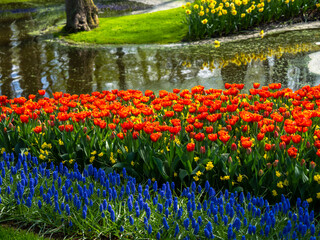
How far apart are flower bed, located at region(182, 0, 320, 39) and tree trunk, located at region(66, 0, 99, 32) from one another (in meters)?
3.26

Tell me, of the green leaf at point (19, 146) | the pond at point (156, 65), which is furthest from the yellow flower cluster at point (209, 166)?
the pond at point (156, 65)

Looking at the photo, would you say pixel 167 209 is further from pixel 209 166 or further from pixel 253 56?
pixel 253 56

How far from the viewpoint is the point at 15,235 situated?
3.34 metres

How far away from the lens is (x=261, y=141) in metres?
3.99

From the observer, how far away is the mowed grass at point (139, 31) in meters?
11.6

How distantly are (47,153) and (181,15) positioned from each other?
10.4 metres

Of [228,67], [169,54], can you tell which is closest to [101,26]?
[169,54]

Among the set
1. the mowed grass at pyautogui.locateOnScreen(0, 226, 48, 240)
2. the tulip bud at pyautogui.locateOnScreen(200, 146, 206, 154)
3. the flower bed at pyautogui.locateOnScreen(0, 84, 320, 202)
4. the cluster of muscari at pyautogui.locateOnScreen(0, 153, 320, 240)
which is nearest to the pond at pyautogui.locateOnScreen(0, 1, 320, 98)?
the flower bed at pyautogui.locateOnScreen(0, 84, 320, 202)

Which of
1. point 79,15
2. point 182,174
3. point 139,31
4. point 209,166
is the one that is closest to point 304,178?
point 209,166

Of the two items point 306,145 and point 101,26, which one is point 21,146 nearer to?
point 306,145

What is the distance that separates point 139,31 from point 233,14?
302 cm

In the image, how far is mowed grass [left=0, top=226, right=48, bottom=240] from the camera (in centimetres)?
327

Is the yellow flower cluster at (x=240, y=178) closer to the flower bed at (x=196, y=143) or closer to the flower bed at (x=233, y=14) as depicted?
the flower bed at (x=196, y=143)

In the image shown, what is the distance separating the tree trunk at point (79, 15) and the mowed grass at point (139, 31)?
11.8 inches
